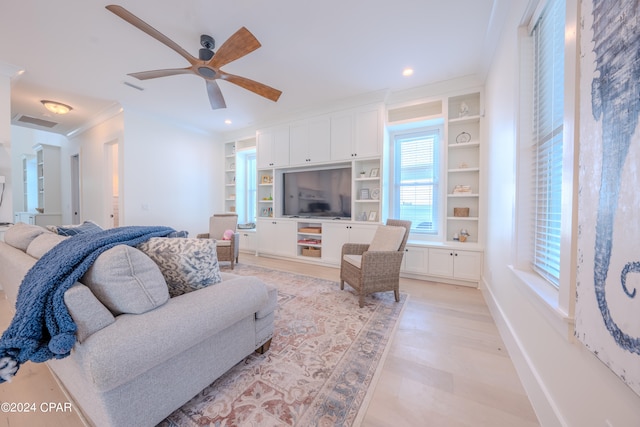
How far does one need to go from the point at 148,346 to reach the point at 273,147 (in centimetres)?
398

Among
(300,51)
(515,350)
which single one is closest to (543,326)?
(515,350)

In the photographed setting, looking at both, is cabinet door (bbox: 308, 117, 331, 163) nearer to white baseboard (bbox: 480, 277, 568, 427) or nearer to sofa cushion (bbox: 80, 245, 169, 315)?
white baseboard (bbox: 480, 277, 568, 427)

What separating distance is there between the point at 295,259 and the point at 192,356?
10.2 feet

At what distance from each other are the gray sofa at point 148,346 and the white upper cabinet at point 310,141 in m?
2.91

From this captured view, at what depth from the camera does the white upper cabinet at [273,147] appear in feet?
14.2

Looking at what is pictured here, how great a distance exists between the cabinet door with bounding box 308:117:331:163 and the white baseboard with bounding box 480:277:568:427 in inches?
119

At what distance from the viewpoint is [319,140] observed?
3.99 metres

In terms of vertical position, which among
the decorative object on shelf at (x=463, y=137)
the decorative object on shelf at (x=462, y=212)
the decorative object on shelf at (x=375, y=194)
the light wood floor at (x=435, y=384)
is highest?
the decorative object on shelf at (x=463, y=137)

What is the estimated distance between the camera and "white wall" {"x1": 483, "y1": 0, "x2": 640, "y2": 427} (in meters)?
0.78

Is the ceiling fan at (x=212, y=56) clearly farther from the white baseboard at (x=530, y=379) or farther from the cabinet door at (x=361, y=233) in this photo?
the white baseboard at (x=530, y=379)

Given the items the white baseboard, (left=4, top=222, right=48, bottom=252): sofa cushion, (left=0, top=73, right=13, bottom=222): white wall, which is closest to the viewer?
the white baseboard

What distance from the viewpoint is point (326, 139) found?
392 cm

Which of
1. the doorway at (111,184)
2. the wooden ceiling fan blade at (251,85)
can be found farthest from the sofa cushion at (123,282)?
the doorway at (111,184)

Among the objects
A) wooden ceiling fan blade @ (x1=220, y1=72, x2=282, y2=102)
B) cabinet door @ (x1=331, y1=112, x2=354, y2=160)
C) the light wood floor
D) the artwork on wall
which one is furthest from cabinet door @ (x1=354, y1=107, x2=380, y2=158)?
the artwork on wall
